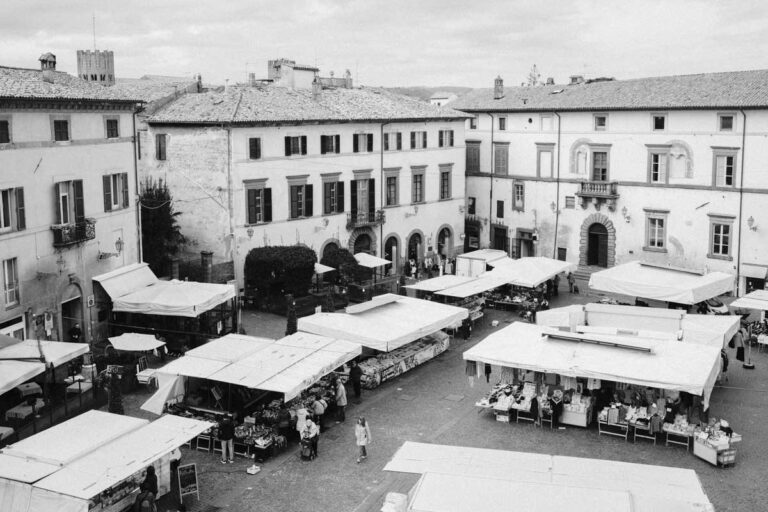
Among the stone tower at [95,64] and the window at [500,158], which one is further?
the stone tower at [95,64]

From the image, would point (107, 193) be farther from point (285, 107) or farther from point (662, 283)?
point (662, 283)

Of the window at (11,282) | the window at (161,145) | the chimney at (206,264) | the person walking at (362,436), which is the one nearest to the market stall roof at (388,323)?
the person walking at (362,436)

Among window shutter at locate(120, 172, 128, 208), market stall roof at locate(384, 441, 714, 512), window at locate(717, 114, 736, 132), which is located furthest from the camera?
window at locate(717, 114, 736, 132)

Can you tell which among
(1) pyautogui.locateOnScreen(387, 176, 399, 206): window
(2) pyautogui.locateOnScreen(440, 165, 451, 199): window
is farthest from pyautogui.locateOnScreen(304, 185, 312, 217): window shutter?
(2) pyautogui.locateOnScreen(440, 165, 451, 199): window

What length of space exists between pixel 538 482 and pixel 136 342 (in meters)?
15.9

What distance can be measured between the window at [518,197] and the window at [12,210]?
29570 mm

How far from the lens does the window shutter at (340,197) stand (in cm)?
4194

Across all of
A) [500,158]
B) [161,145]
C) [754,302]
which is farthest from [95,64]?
[754,302]

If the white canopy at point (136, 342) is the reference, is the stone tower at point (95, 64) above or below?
above

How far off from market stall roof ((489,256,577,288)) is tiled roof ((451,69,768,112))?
34.7ft

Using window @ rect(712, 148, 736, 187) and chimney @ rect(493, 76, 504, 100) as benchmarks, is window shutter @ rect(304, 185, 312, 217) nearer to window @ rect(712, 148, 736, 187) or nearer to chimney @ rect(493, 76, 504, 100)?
chimney @ rect(493, 76, 504, 100)

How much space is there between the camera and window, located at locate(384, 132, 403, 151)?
44656 mm

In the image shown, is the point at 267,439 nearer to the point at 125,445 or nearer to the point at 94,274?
the point at 125,445

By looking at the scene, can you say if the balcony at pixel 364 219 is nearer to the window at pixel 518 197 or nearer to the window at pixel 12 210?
the window at pixel 518 197
